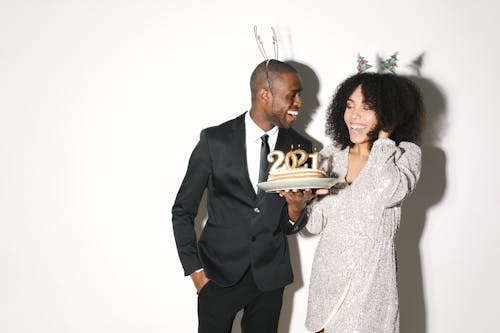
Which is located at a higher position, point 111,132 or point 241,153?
point 111,132

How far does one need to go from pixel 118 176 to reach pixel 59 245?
498 mm

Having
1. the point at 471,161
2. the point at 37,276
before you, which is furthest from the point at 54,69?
the point at 471,161

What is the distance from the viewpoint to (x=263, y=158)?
2.25 m

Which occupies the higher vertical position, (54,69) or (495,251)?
(54,69)

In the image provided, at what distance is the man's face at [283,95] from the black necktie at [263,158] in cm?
12

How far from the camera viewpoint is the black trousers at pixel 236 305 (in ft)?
7.50

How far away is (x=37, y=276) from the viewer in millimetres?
2922

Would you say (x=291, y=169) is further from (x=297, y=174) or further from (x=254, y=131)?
(x=254, y=131)

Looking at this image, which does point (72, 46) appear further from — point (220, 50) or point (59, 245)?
point (59, 245)

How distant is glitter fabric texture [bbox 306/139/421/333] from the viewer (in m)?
Answer: 2.09

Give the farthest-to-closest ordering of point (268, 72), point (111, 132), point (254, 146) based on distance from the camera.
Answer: point (111, 132) < point (254, 146) < point (268, 72)

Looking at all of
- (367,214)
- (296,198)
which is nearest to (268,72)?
(296,198)

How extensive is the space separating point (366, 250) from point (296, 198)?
1.17ft

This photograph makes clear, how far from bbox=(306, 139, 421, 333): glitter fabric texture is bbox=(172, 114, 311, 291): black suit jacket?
0.63 feet
